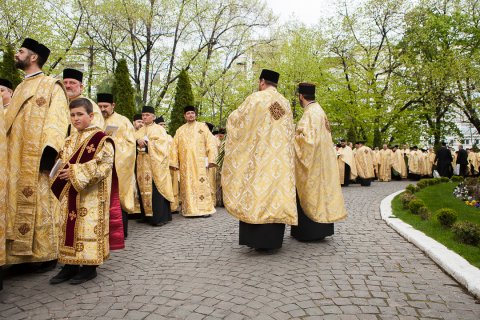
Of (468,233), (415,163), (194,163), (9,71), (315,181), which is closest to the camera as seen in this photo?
(468,233)

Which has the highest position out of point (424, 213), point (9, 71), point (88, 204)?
point (9, 71)

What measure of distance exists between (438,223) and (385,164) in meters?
17.1

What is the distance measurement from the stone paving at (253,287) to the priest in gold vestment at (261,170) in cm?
39

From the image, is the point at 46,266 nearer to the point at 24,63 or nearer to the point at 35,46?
the point at 24,63

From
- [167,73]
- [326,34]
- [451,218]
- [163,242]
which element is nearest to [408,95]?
[326,34]

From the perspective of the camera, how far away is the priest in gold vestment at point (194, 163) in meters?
9.23

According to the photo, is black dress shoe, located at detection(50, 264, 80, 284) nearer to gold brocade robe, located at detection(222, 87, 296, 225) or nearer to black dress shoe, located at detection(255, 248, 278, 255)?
gold brocade robe, located at detection(222, 87, 296, 225)

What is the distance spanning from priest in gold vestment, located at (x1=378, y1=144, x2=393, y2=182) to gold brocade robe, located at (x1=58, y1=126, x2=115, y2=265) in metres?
21.4

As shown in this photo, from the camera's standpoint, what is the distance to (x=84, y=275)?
14.4 ft

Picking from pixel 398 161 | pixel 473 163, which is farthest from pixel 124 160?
pixel 473 163

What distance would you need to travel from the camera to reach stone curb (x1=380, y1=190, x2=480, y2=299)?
395cm

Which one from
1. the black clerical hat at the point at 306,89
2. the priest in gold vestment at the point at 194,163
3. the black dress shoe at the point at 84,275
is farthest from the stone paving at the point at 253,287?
the priest in gold vestment at the point at 194,163

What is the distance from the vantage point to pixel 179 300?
369cm

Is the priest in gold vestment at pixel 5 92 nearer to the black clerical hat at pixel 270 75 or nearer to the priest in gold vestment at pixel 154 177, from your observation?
the priest in gold vestment at pixel 154 177
